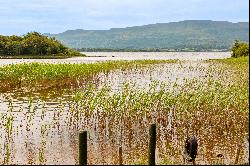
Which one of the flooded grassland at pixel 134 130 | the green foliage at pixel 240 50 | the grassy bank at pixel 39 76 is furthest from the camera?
the green foliage at pixel 240 50

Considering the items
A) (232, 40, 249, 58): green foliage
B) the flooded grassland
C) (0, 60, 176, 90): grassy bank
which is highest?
(232, 40, 249, 58): green foliage

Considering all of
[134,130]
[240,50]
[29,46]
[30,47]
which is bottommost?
[134,130]

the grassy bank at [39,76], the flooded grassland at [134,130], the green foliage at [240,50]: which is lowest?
the flooded grassland at [134,130]

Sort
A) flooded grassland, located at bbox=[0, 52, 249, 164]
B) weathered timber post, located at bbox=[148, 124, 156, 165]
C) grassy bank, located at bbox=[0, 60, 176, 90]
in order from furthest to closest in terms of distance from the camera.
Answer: grassy bank, located at bbox=[0, 60, 176, 90]
flooded grassland, located at bbox=[0, 52, 249, 164]
weathered timber post, located at bbox=[148, 124, 156, 165]

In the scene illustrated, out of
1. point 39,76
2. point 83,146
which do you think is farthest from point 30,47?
point 83,146

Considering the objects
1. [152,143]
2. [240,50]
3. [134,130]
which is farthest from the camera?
[240,50]

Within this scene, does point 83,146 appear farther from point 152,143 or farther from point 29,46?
point 29,46

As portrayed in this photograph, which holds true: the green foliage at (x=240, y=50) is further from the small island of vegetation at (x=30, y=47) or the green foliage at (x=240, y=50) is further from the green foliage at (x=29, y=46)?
the green foliage at (x=29, y=46)

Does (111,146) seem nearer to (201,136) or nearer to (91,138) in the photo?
(91,138)

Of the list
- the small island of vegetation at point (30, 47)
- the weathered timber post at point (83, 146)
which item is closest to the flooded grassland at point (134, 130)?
the weathered timber post at point (83, 146)

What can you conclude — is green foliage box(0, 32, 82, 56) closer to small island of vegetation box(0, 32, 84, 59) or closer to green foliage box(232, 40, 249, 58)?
small island of vegetation box(0, 32, 84, 59)

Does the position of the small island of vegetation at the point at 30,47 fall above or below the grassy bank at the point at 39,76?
above

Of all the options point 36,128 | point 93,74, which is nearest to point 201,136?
point 36,128

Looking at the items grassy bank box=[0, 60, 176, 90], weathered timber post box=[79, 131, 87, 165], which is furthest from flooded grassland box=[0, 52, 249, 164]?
grassy bank box=[0, 60, 176, 90]
